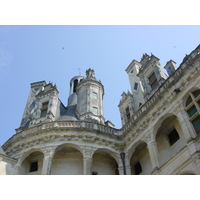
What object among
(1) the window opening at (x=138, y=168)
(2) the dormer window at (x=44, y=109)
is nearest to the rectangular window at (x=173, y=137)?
(1) the window opening at (x=138, y=168)

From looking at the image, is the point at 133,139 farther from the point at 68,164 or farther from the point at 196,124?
the point at 196,124

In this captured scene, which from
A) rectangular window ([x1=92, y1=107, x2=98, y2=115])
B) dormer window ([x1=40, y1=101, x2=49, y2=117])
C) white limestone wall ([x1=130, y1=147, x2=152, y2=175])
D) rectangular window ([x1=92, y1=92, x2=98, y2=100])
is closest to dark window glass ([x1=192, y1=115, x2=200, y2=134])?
white limestone wall ([x1=130, y1=147, x2=152, y2=175])

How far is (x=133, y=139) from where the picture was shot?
17656mm

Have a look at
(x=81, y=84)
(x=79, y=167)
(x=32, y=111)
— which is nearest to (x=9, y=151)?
(x=79, y=167)

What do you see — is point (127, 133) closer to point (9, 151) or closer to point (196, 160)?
point (196, 160)

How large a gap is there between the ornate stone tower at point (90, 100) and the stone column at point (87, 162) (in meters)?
5.49

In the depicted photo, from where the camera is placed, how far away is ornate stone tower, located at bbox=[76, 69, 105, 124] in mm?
23562

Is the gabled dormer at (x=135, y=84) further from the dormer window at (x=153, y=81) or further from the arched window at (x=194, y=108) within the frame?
the arched window at (x=194, y=108)

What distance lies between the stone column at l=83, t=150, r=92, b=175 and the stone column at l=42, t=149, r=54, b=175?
2.23 metres

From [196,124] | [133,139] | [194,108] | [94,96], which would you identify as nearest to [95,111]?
[94,96]

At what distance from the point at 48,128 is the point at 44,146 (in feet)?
4.18

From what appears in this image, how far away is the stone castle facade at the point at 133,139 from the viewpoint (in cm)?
1378

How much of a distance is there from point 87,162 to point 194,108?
24.8 feet

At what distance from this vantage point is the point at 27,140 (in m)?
18.1
